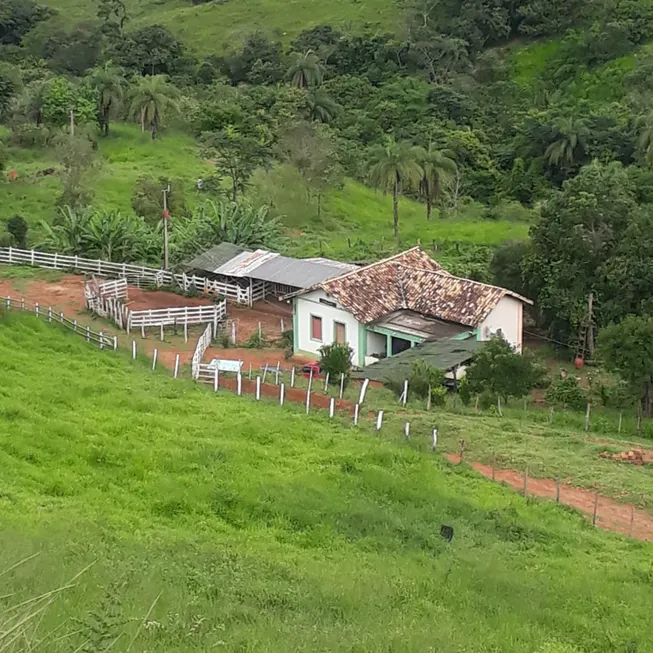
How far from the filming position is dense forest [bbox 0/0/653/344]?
35500 millimetres

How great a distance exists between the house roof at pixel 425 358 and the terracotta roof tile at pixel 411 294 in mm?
1547

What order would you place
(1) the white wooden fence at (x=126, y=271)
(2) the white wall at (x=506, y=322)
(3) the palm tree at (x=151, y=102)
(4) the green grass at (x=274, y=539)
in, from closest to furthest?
(4) the green grass at (x=274, y=539), (2) the white wall at (x=506, y=322), (1) the white wooden fence at (x=126, y=271), (3) the palm tree at (x=151, y=102)

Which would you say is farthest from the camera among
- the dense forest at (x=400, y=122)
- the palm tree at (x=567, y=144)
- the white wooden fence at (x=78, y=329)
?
the palm tree at (x=567, y=144)

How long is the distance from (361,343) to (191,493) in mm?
16059

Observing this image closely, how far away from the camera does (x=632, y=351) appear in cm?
2591

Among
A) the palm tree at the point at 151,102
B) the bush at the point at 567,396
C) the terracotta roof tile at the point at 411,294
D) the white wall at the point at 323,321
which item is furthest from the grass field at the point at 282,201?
the bush at the point at 567,396

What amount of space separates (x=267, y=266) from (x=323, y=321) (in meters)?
5.48

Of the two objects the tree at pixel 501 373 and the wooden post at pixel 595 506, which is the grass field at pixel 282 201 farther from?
the wooden post at pixel 595 506

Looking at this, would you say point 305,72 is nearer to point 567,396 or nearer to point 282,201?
point 282,201

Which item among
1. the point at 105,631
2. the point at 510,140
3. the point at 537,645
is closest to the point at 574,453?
the point at 537,645

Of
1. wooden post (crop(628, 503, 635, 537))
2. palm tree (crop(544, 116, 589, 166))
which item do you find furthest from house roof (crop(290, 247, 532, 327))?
palm tree (crop(544, 116, 589, 166))

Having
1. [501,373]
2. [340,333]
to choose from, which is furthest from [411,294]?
[501,373]

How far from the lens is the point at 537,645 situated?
40.8 ft

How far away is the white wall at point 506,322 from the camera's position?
32781mm
